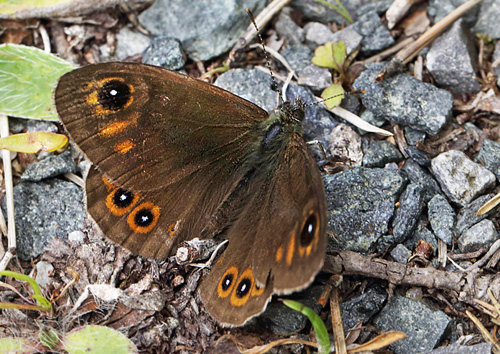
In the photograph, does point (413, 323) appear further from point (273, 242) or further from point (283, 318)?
point (273, 242)

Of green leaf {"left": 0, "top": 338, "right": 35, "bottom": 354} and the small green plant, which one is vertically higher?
the small green plant

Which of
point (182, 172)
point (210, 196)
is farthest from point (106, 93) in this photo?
point (210, 196)

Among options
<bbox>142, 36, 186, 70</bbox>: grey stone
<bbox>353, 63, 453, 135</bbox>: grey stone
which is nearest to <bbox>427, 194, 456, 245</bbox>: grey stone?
<bbox>353, 63, 453, 135</bbox>: grey stone

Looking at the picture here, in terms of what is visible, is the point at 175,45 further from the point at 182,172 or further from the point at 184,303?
the point at 184,303

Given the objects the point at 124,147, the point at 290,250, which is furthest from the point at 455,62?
the point at 124,147

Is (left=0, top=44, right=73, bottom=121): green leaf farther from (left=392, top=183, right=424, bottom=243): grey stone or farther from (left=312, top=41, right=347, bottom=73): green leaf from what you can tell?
(left=392, top=183, right=424, bottom=243): grey stone
